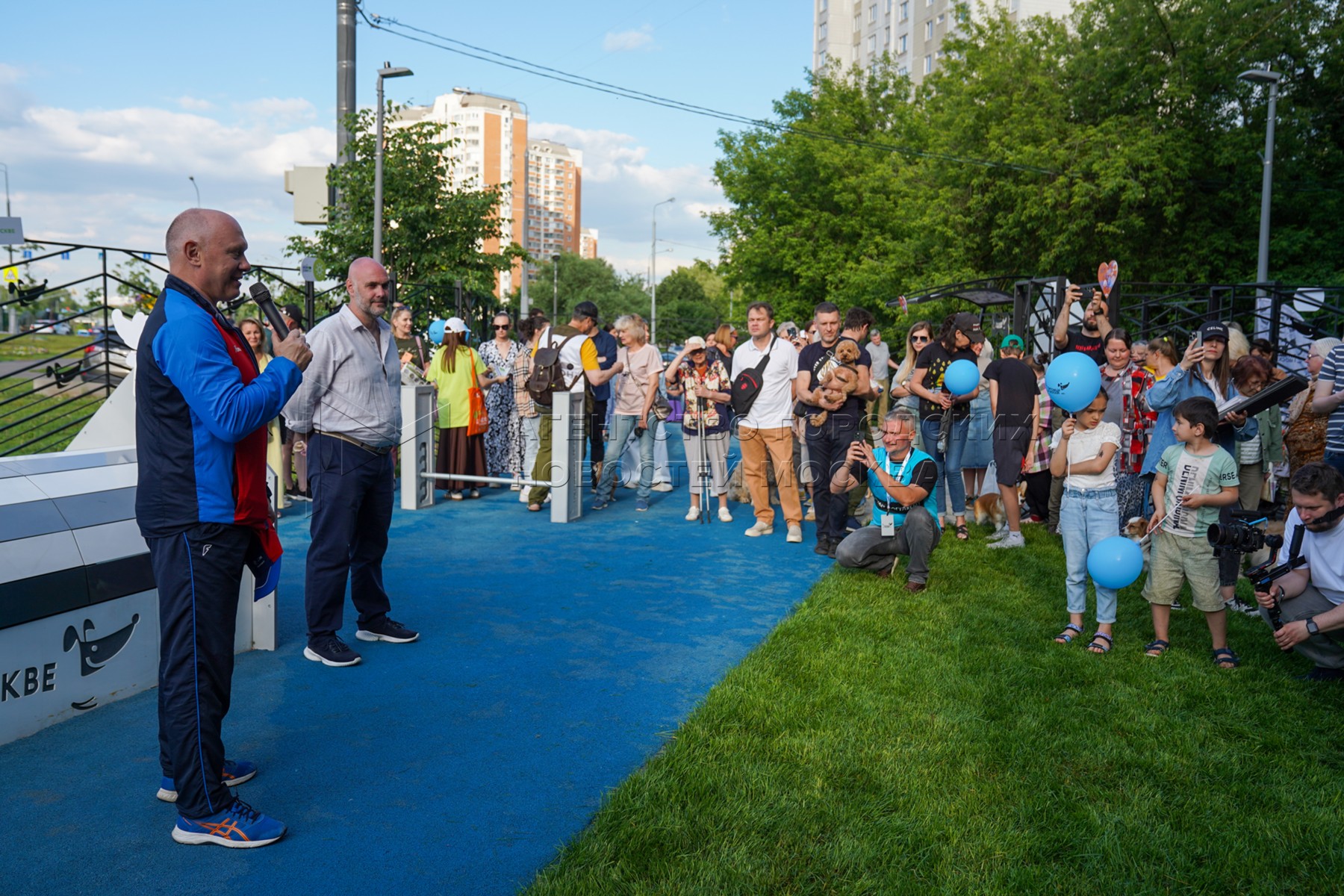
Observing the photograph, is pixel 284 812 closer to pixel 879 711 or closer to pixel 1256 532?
pixel 879 711

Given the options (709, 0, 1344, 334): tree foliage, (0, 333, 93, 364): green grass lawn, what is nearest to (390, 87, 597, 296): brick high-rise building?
(0, 333, 93, 364): green grass lawn

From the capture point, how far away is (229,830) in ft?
10.4

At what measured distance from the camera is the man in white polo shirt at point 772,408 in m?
8.48

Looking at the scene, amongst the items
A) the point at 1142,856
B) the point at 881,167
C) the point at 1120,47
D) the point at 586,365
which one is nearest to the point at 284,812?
the point at 1142,856

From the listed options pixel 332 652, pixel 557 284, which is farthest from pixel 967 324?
pixel 557 284

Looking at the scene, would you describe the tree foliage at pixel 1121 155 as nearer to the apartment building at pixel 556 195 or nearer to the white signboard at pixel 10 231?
the white signboard at pixel 10 231

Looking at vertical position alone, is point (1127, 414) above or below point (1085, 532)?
above

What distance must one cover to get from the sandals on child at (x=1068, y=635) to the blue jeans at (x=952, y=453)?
3.10 meters

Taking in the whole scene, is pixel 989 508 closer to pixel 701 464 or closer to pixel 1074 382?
pixel 701 464

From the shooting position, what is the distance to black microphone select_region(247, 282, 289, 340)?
3367 mm

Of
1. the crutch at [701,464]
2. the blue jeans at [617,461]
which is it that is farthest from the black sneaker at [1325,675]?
the blue jeans at [617,461]

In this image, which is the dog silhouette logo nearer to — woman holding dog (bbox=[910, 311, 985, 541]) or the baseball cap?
woman holding dog (bbox=[910, 311, 985, 541])

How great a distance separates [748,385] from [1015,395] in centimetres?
235

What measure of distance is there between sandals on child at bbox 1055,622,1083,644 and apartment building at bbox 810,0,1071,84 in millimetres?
48683
